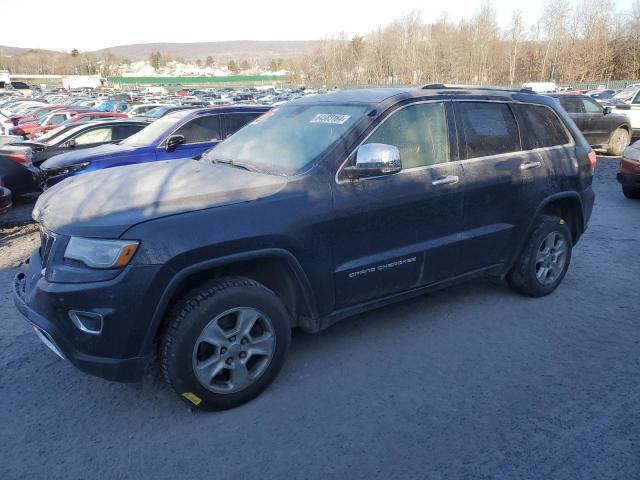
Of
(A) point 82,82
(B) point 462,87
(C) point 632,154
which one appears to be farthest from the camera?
(A) point 82,82

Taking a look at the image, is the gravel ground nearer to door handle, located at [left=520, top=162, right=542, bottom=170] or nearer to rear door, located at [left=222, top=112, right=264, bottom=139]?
door handle, located at [left=520, top=162, right=542, bottom=170]

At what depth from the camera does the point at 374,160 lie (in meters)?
3.29

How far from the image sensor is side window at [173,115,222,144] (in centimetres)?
859

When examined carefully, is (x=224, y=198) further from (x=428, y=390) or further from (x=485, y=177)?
(x=485, y=177)

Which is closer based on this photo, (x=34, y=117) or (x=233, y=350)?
(x=233, y=350)

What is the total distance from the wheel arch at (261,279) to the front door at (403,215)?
9.7 inches

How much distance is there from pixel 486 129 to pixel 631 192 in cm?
588

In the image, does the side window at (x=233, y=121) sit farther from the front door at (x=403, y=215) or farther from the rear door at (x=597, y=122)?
the rear door at (x=597, y=122)

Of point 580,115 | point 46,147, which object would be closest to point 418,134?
point 46,147

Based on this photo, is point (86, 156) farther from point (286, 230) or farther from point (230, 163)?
point (286, 230)

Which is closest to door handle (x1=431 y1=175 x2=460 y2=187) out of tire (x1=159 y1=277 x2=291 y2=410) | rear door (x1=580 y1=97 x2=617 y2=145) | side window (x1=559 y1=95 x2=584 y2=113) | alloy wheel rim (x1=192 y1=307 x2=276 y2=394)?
tire (x1=159 y1=277 x2=291 y2=410)

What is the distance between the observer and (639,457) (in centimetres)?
268

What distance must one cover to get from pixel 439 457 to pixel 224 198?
1850mm

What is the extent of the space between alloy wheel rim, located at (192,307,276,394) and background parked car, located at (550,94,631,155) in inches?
502
